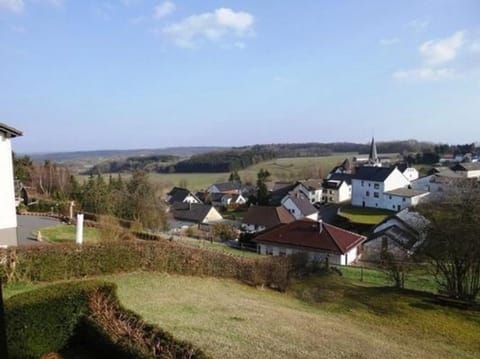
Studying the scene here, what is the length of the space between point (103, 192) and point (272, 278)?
2687 centimetres

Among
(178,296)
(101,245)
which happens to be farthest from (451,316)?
(101,245)

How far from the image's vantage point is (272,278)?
58.3 ft

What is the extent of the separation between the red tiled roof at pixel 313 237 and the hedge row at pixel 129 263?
12.0 meters

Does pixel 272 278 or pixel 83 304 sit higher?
pixel 83 304

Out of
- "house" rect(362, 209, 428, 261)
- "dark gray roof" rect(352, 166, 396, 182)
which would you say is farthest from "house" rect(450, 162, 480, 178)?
"house" rect(362, 209, 428, 261)

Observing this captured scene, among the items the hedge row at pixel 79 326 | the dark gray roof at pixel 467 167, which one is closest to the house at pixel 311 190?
the dark gray roof at pixel 467 167

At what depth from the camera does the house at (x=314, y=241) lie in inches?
1172

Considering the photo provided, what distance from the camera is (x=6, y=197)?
624 inches

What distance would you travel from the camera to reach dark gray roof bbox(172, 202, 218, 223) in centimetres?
5409

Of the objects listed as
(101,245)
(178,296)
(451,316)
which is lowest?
(451,316)

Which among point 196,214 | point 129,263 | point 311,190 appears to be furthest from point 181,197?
point 129,263

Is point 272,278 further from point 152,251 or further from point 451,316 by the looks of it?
point 451,316

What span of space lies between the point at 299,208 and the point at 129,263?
41.0 m

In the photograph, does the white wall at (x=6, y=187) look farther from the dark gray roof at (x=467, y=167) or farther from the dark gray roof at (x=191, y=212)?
the dark gray roof at (x=467, y=167)
